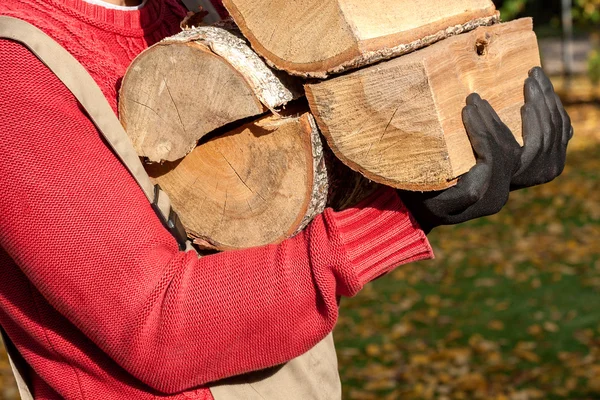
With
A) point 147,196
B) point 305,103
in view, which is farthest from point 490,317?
point 147,196

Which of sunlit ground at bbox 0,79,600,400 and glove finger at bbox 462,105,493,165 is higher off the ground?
glove finger at bbox 462,105,493,165

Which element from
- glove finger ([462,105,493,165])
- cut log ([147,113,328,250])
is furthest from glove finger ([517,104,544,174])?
cut log ([147,113,328,250])

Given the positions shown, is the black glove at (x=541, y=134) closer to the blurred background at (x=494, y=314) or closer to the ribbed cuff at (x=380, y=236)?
the ribbed cuff at (x=380, y=236)

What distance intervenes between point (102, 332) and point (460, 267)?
5599 millimetres

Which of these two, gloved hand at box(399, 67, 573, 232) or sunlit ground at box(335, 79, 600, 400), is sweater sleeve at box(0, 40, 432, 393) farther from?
sunlit ground at box(335, 79, 600, 400)

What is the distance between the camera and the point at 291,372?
1.84 m

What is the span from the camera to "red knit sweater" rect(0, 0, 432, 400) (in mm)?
1433

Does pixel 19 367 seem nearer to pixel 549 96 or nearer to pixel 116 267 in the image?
pixel 116 267

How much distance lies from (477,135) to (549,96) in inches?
12.8

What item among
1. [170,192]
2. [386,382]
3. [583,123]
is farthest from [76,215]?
[583,123]

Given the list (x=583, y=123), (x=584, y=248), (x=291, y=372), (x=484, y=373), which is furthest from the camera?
(x=583, y=123)

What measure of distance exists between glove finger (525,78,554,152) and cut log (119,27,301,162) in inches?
19.7

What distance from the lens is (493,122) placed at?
1.60m

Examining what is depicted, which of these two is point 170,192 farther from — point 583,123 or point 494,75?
point 583,123
